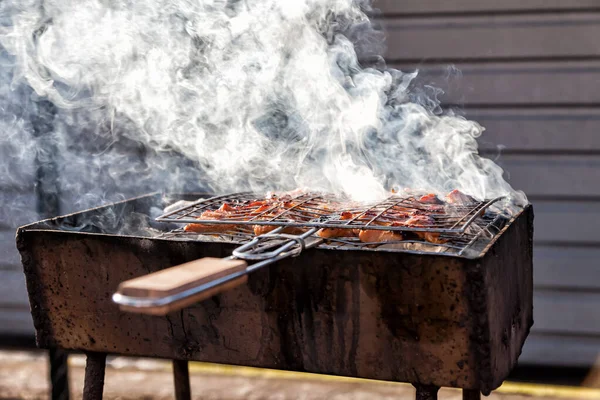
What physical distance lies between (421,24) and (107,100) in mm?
2202

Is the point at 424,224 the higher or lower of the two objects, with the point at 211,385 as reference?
higher

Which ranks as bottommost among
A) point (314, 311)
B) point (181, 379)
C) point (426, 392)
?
point (181, 379)

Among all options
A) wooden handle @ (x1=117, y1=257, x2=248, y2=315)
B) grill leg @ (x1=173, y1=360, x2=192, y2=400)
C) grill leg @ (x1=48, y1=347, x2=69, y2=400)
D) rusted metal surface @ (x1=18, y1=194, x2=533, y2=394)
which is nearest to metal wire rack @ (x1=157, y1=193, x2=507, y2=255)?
rusted metal surface @ (x1=18, y1=194, x2=533, y2=394)

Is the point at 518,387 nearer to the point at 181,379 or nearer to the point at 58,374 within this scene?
the point at 181,379

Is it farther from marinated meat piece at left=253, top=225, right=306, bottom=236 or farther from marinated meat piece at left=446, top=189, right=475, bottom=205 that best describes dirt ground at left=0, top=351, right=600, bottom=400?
marinated meat piece at left=253, top=225, right=306, bottom=236

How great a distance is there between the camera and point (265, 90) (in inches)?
167

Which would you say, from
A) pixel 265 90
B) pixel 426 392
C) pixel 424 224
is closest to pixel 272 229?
pixel 424 224

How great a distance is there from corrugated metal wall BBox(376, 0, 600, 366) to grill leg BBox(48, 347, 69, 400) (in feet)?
9.17

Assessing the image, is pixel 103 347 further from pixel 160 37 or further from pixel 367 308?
pixel 160 37

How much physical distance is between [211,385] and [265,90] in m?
2.11

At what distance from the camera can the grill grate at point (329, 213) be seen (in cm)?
253

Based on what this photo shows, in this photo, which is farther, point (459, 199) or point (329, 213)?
point (459, 199)

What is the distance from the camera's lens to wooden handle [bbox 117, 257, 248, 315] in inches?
65.2

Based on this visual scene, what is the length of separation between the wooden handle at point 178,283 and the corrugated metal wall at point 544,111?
2921 mm
